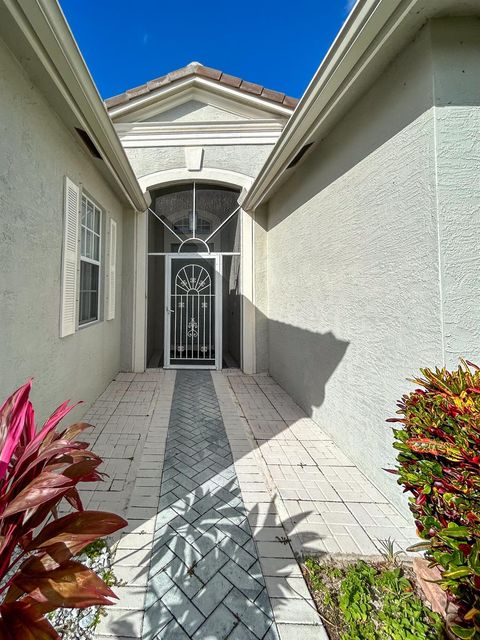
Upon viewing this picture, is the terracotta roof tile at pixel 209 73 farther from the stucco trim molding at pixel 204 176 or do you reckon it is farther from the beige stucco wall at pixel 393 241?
the beige stucco wall at pixel 393 241

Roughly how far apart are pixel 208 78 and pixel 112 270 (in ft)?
15.9

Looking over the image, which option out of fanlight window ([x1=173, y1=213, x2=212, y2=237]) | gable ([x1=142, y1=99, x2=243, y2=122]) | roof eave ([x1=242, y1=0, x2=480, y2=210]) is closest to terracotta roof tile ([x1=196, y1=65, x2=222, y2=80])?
gable ([x1=142, y1=99, x2=243, y2=122])

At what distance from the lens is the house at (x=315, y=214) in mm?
2010

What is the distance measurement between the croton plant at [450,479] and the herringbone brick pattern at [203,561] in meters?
0.94

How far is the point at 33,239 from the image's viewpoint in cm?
276

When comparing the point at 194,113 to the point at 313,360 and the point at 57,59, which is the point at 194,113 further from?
the point at 313,360

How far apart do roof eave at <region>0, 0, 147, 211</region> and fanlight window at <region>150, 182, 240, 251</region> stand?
3101 millimetres

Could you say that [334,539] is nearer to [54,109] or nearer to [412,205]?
[412,205]

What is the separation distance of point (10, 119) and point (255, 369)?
209 inches

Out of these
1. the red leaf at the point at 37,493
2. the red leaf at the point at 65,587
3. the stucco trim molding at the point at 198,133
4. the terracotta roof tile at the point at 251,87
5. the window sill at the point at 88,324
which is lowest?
the red leaf at the point at 65,587

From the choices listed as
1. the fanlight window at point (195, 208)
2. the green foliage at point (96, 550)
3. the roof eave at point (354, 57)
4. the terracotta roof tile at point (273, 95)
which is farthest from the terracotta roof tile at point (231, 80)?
the green foliage at point (96, 550)

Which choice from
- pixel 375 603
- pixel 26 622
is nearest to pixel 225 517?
pixel 375 603

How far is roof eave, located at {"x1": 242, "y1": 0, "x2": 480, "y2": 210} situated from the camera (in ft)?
6.57

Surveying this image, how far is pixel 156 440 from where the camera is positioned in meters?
3.34
